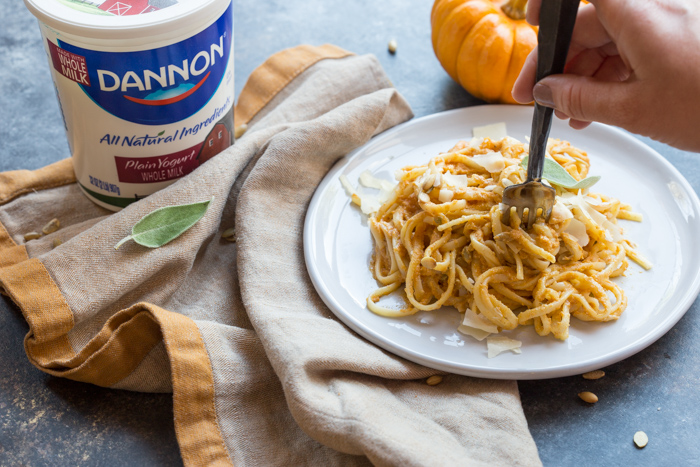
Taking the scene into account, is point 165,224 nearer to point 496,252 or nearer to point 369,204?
point 369,204

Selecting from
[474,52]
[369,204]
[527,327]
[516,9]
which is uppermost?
[516,9]

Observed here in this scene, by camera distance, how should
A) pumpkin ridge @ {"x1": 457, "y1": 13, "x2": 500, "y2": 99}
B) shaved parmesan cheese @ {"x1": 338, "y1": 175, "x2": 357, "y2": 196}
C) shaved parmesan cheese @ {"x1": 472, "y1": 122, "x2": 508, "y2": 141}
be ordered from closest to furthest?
1. shaved parmesan cheese @ {"x1": 338, "y1": 175, "x2": 357, "y2": 196}
2. shaved parmesan cheese @ {"x1": 472, "y1": 122, "x2": 508, "y2": 141}
3. pumpkin ridge @ {"x1": 457, "y1": 13, "x2": 500, "y2": 99}

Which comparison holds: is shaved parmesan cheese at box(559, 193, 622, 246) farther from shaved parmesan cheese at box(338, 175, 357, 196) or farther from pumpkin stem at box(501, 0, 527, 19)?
pumpkin stem at box(501, 0, 527, 19)

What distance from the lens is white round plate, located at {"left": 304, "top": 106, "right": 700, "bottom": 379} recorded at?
2188 millimetres

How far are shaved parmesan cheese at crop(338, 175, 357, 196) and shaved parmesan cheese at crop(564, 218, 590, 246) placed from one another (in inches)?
33.9

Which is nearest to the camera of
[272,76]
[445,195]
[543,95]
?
[543,95]

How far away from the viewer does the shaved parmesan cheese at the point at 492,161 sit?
101 inches

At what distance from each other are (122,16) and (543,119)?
1.41 metres

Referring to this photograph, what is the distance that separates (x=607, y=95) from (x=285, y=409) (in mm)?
1405

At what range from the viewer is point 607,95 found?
6.84 ft

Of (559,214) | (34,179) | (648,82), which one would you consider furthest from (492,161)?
(34,179)

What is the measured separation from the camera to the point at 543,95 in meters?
2.15

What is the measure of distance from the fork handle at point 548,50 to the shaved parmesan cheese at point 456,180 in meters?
0.31

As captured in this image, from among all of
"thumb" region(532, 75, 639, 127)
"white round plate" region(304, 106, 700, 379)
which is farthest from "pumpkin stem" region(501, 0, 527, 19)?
"thumb" region(532, 75, 639, 127)
